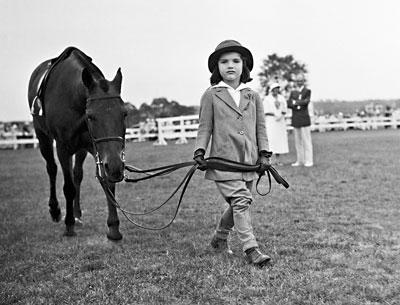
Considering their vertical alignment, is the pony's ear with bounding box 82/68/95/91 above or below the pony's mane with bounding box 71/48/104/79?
below

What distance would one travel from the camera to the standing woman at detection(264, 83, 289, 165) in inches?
511

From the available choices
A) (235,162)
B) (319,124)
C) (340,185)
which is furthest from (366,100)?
(235,162)

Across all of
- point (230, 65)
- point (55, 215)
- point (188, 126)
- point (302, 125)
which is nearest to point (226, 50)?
point (230, 65)

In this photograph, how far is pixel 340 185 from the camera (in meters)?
8.48

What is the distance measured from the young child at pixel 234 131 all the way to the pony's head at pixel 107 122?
27.3 inches

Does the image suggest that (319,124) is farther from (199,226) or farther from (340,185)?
(199,226)

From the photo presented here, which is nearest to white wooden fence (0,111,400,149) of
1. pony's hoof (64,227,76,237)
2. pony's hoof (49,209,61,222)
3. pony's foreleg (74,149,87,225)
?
pony's foreleg (74,149,87,225)

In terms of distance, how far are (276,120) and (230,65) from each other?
925cm

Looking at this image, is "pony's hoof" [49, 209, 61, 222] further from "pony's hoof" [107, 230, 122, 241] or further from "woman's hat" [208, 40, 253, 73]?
"woman's hat" [208, 40, 253, 73]

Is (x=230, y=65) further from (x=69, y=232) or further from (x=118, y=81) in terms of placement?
(x=69, y=232)

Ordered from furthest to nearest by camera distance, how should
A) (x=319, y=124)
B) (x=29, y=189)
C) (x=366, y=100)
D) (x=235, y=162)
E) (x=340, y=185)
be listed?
(x=366, y=100) → (x=319, y=124) → (x=29, y=189) → (x=340, y=185) → (x=235, y=162)

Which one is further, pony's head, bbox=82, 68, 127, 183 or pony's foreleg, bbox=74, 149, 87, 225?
pony's foreleg, bbox=74, 149, 87, 225

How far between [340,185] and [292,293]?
5.46 meters

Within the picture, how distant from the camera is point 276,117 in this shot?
13164 millimetres
